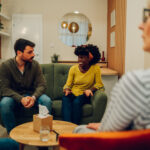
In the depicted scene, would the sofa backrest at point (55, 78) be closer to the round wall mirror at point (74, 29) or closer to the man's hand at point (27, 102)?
the man's hand at point (27, 102)

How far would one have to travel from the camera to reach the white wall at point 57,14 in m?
5.27

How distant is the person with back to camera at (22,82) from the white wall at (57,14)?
102 inches

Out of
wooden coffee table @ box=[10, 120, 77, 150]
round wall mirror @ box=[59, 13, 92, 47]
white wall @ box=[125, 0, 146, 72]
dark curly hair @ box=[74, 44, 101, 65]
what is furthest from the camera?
round wall mirror @ box=[59, 13, 92, 47]

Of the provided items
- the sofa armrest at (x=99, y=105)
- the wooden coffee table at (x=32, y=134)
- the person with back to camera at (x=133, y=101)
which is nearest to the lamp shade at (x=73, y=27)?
the sofa armrest at (x=99, y=105)

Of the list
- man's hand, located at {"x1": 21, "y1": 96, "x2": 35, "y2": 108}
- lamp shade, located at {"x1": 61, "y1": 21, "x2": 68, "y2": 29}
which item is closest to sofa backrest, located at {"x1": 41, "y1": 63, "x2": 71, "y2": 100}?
man's hand, located at {"x1": 21, "y1": 96, "x2": 35, "y2": 108}

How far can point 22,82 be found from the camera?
2.64 metres

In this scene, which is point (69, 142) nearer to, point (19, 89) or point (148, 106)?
point (148, 106)

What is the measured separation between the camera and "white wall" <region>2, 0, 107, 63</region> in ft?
17.3

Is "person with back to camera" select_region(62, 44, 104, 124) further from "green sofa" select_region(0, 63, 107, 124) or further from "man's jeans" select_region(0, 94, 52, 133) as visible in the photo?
"man's jeans" select_region(0, 94, 52, 133)

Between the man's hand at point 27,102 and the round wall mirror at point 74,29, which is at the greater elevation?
the round wall mirror at point 74,29

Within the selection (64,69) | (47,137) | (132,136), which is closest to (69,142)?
(132,136)

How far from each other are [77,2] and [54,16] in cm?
68

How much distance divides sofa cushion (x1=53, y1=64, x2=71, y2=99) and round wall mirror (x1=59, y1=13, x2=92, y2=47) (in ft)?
7.74

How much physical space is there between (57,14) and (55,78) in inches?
107
